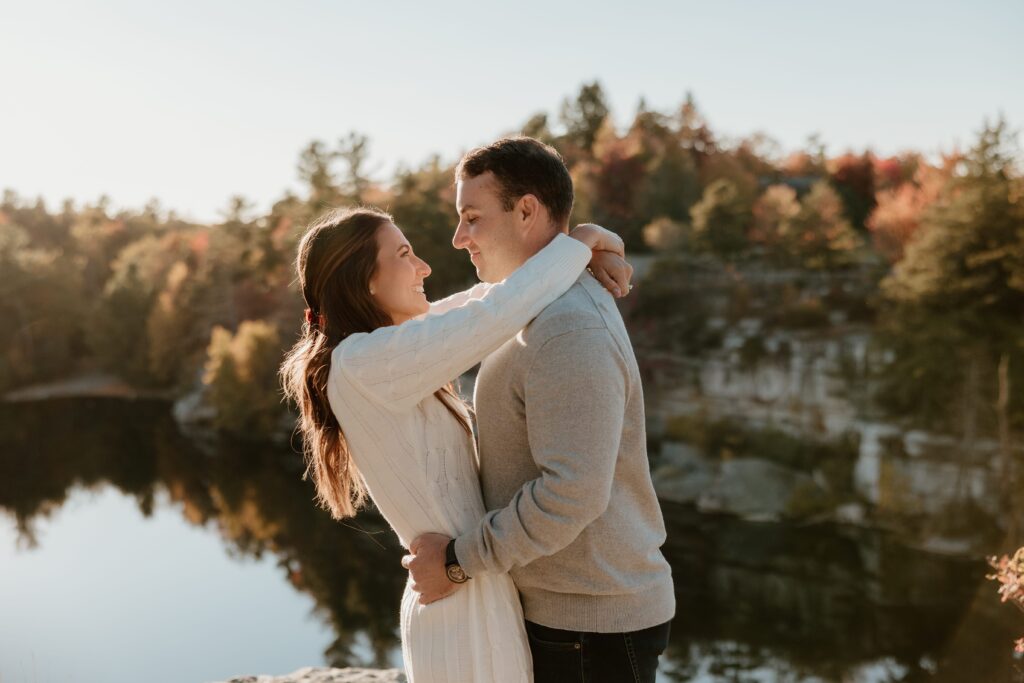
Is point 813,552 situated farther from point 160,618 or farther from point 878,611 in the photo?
point 160,618

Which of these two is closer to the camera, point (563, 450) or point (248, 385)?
point (563, 450)

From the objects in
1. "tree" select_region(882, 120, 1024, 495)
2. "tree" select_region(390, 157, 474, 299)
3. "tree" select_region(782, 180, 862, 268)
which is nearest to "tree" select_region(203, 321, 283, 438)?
"tree" select_region(390, 157, 474, 299)

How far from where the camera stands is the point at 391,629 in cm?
1050

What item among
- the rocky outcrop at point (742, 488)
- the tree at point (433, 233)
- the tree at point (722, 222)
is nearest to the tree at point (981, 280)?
the rocky outcrop at point (742, 488)

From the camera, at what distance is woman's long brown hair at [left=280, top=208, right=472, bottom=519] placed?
162 cm

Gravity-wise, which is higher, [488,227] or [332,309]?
[488,227]

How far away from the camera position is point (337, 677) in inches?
201

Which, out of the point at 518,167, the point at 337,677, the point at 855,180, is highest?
the point at 518,167

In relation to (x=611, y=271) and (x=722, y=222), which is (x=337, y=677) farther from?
(x=722, y=222)

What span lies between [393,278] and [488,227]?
0.69ft

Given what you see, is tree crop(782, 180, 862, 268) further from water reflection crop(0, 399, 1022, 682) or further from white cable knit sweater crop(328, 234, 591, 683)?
white cable knit sweater crop(328, 234, 591, 683)

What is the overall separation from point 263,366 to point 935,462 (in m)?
14.9

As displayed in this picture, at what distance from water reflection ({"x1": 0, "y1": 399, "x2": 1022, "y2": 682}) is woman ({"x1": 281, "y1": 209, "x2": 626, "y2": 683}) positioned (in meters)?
5.20

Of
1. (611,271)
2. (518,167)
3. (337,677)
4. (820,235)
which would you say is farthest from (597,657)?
(820,235)
